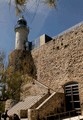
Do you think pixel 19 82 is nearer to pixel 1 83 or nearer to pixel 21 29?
pixel 1 83

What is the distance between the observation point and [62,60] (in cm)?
1762

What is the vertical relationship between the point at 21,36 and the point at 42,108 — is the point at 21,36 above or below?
above

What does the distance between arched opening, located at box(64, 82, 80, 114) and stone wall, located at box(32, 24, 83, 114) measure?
→ 43 centimetres

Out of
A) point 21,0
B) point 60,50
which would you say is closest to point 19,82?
point 60,50

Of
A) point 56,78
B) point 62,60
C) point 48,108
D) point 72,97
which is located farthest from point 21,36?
point 48,108

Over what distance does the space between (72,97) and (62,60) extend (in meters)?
3.77

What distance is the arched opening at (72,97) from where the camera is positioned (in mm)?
15234

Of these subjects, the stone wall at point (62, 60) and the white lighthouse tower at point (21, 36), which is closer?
the stone wall at point (62, 60)

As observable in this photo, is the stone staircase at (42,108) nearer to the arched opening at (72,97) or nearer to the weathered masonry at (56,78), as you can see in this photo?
the weathered masonry at (56,78)

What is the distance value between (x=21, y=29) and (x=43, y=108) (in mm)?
14779

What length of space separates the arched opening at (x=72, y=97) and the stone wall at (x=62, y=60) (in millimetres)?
434

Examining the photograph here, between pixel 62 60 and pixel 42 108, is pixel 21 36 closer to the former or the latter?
pixel 62 60

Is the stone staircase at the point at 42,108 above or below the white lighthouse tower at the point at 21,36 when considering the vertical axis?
below

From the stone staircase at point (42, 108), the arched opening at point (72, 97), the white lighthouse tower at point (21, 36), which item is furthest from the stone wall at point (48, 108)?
the white lighthouse tower at point (21, 36)
